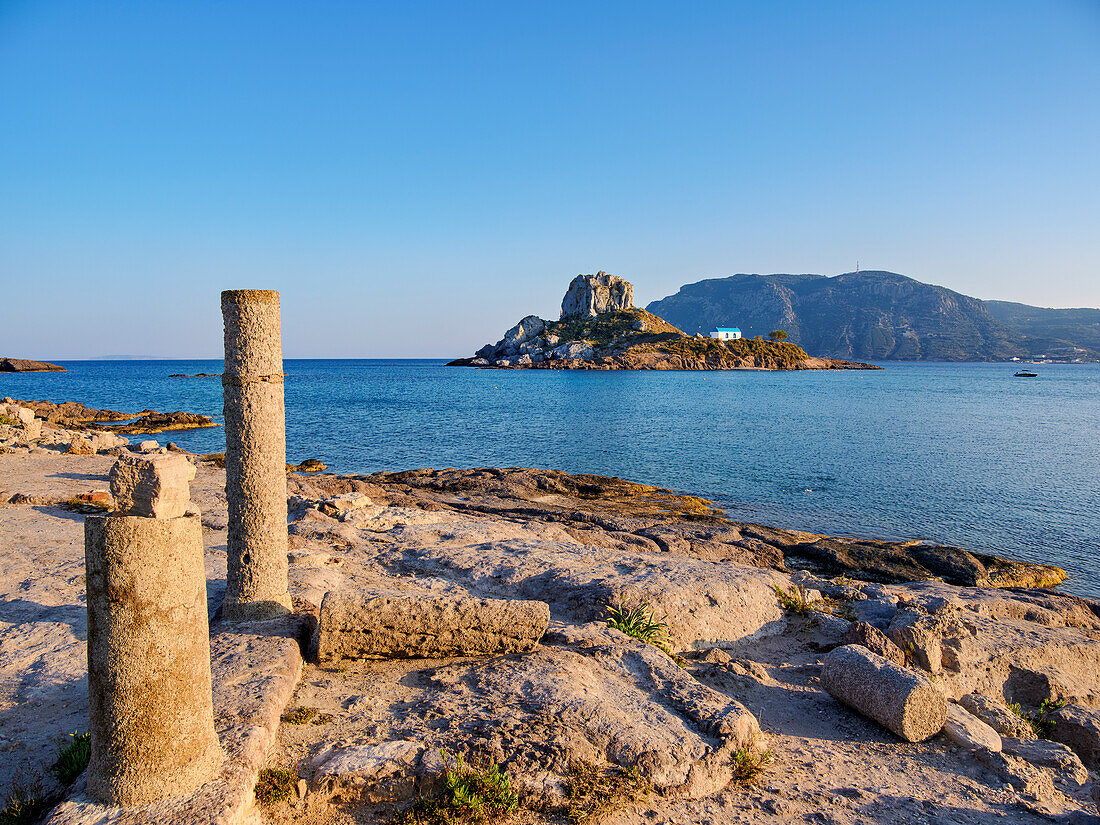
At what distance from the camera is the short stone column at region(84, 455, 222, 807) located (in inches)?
174

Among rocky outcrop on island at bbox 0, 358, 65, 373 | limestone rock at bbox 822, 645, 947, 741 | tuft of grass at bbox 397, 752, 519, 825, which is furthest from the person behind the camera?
rocky outcrop on island at bbox 0, 358, 65, 373

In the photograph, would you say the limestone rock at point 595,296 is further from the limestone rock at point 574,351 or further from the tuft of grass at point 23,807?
the tuft of grass at point 23,807

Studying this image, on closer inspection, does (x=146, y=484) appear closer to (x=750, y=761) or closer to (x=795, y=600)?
(x=750, y=761)

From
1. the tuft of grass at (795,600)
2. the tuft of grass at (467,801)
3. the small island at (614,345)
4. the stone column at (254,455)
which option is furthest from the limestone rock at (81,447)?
the small island at (614,345)

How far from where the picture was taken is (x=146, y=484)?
451 cm

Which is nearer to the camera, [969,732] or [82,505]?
[969,732]

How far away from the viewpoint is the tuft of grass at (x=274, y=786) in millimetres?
5020

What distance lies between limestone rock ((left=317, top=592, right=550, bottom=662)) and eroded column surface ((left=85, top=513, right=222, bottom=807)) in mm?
2555

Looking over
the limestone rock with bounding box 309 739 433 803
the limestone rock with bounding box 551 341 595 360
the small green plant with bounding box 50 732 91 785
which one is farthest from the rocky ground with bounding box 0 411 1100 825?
the limestone rock with bounding box 551 341 595 360

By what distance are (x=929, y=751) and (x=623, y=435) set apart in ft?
118

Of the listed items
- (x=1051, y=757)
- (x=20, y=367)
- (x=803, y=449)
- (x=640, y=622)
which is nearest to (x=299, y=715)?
(x=640, y=622)

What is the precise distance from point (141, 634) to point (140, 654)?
159mm

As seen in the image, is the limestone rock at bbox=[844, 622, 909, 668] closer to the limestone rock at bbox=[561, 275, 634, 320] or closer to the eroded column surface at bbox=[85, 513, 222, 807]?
the eroded column surface at bbox=[85, 513, 222, 807]

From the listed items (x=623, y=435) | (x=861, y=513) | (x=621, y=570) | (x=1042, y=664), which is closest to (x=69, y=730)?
(x=621, y=570)
